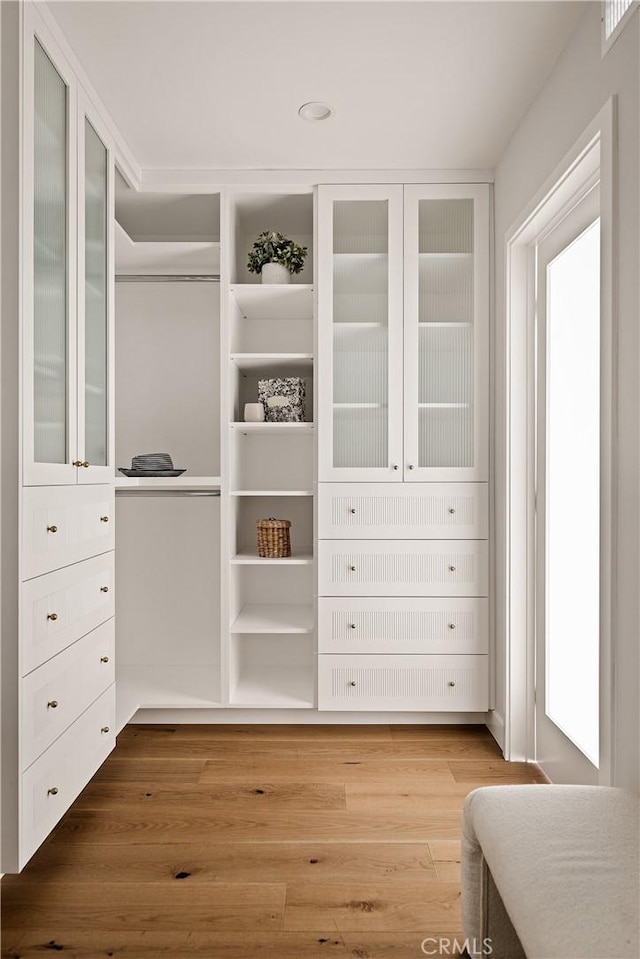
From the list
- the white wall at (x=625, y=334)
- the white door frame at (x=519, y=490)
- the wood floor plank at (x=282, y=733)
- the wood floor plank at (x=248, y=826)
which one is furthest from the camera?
the wood floor plank at (x=282, y=733)

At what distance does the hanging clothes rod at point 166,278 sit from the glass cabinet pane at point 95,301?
2.85 feet

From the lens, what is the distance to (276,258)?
10.4 ft

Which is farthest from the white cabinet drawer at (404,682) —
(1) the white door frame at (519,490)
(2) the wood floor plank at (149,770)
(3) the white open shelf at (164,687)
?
(2) the wood floor plank at (149,770)

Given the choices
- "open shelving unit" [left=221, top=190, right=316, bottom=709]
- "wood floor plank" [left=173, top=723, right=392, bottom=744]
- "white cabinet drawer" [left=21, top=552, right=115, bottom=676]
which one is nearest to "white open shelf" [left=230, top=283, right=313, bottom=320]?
"open shelving unit" [left=221, top=190, right=316, bottom=709]

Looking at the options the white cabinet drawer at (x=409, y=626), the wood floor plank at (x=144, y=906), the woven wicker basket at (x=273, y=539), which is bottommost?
the wood floor plank at (x=144, y=906)

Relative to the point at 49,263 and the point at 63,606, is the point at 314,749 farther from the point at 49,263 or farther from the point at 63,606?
the point at 49,263

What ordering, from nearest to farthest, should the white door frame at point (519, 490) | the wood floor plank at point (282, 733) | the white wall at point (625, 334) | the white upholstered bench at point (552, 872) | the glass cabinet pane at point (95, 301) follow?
the white upholstered bench at point (552, 872)
the white wall at point (625, 334)
the glass cabinet pane at point (95, 301)
the white door frame at point (519, 490)
the wood floor plank at point (282, 733)

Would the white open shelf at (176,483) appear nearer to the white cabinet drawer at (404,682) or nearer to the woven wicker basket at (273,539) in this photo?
the woven wicker basket at (273,539)

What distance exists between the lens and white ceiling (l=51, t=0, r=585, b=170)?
2.00m

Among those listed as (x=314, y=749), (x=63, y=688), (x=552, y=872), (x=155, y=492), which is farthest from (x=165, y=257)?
(x=552, y=872)

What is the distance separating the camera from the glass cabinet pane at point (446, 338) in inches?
122

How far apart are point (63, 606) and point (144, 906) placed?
0.87 meters

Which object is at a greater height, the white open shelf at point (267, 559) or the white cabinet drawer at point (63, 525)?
the white cabinet drawer at point (63, 525)

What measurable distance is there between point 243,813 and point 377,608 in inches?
42.1
